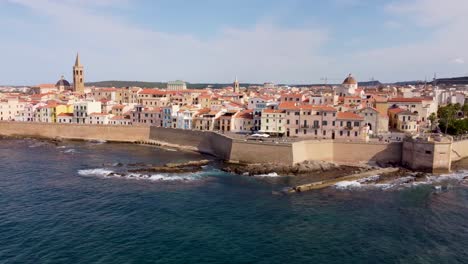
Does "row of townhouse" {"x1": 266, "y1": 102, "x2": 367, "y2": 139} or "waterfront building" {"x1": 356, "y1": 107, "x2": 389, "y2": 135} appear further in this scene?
"waterfront building" {"x1": 356, "y1": 107, "x2": 389, "y2": 135}

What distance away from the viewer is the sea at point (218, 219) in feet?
85.8

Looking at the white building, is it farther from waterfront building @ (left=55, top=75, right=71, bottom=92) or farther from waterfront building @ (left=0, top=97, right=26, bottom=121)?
waterfront building @ (left=55, top=75, right=71, bottom=92)

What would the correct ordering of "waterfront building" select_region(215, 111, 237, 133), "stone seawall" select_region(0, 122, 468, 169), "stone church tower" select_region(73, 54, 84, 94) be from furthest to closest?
1. "stone church tower" select_region(73, 54, 84, 94)
2. "waterfront building" select_region(215, 111, 237, 133)
3. "stone seawall" select_region(0, 122, 468, 169)

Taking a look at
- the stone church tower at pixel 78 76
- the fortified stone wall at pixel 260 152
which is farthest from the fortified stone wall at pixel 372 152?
the stone church tower at pixel 78 76

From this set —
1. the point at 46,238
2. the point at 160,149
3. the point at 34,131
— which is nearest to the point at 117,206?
the point at 46,238

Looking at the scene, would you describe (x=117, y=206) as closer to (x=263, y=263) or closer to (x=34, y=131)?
(x=263, y=263)

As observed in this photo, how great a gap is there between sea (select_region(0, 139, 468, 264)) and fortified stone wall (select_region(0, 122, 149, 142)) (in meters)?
24.5

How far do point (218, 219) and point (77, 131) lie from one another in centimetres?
5272

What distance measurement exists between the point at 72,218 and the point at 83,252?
6.74 m

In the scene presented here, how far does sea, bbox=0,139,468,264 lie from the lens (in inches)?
1030

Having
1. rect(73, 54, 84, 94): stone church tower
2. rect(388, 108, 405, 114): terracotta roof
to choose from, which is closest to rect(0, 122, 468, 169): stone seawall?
rect(388, 108, 405, 114): terracotta roof

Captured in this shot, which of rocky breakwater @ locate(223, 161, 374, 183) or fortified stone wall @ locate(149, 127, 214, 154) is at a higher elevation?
fortified stone wall @ locate(149, 127, 214, 154)

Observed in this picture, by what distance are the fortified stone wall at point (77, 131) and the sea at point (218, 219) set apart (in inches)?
966

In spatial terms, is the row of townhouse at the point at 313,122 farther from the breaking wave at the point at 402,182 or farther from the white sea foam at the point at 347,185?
the white sea foam at the point at 347,185
